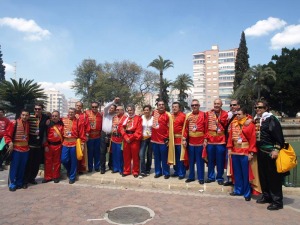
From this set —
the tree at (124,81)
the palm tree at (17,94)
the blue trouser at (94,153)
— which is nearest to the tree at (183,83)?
the tree at (124,81)

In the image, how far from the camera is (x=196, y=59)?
388 feet

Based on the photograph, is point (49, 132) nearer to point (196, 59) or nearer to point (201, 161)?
point (201, 161)

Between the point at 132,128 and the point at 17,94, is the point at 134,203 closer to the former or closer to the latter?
the point at 132,128

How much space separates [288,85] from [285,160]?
153 feet

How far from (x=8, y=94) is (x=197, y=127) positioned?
22109mm

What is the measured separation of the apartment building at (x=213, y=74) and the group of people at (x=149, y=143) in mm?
97019

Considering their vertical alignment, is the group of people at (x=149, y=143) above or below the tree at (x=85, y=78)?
below

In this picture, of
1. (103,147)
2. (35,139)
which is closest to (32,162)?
(35,139)

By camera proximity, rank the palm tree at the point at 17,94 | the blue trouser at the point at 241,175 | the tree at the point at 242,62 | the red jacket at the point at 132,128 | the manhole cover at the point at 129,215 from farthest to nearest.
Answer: the tree at the point at 242,62 < the palm tree at the point at 17,94 < the red jacket at the point at 132,128 < the blue trouser at the point at 241,175 < the manhole cover at the point at 129,215

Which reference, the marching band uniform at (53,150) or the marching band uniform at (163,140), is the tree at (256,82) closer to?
the marching band uniform at (163,140)

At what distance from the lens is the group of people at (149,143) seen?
5895mm

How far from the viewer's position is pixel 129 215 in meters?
5.01

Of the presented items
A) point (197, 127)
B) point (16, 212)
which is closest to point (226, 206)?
point (197, 127)

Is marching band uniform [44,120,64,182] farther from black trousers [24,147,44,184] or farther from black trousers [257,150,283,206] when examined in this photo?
black trousers [257,150,283,206]
